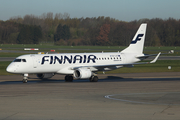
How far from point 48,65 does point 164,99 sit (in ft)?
59.7

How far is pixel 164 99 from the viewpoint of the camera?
22.6 metres

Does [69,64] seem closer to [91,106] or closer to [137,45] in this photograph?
[137,45]

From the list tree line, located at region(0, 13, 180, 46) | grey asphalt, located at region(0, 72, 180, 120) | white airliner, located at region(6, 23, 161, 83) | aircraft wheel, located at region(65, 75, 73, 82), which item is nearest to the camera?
grey asphalt, located at region(0, 72, 180, 120)

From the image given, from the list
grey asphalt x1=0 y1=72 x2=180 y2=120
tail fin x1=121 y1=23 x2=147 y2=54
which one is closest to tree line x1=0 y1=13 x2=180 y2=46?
tail fin x1=121 y1=23 x2=147 y2=54

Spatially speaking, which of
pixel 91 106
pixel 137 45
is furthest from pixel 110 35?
pixel 91 106

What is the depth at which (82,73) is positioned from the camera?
3588 cm

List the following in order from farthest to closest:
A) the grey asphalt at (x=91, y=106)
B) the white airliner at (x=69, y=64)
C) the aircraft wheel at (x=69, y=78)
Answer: the aircraft wheel at (x=69, y=78), the white airliner at (x=69, y=64), the grey asphalt at (x=91, y=106)

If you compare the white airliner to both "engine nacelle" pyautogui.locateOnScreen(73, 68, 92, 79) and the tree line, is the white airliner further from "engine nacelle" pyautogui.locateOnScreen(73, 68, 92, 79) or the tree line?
the tree line

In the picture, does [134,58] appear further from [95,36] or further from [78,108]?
[95,36]

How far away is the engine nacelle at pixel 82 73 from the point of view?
35.8 metres

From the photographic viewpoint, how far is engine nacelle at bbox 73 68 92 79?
35.8 meters

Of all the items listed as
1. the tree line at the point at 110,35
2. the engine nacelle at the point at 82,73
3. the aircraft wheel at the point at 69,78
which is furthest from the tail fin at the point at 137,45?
the tree line at the point at 110,35

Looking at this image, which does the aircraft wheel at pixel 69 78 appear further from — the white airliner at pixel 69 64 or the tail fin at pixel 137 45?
the tail fin at pixel 137 45

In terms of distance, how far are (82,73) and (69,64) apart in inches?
113
